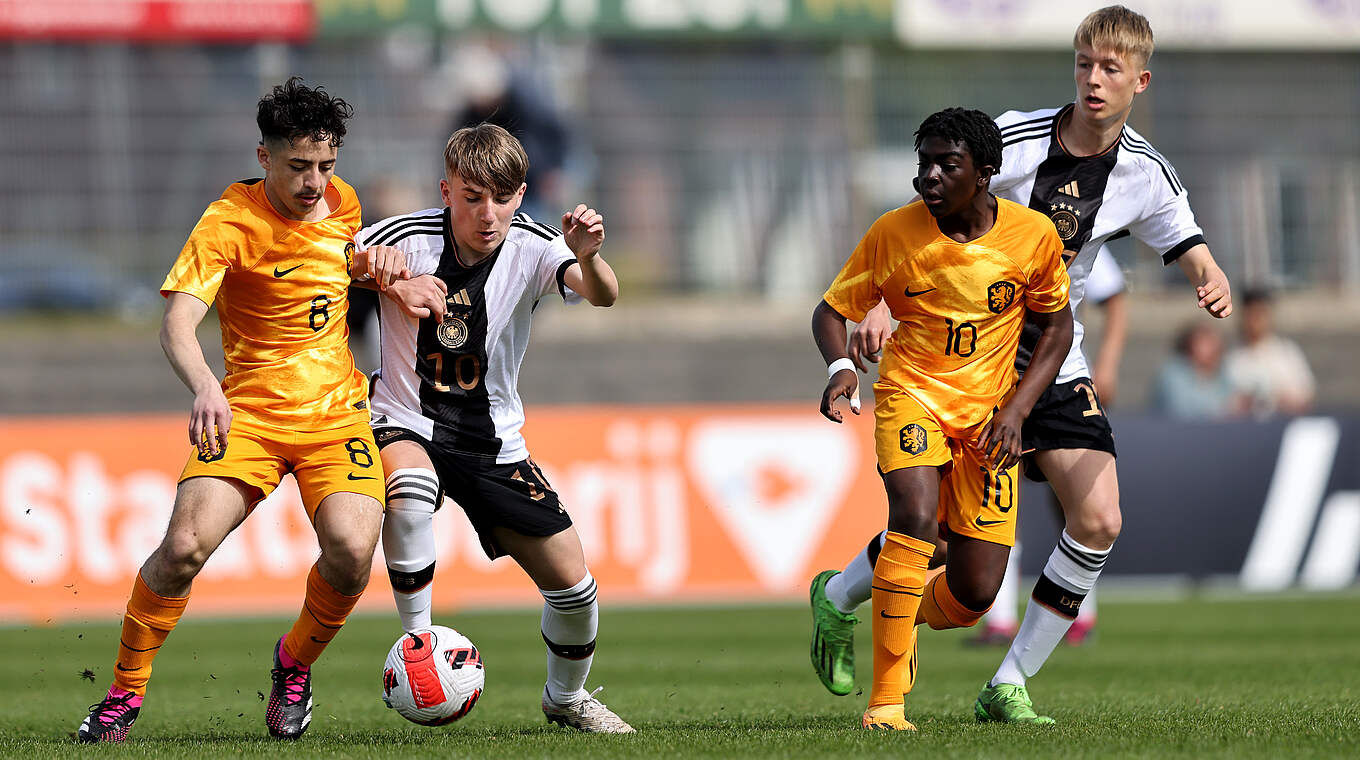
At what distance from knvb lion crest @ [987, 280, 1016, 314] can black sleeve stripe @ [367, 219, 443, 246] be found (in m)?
1.89

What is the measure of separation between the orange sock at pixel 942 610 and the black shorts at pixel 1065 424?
0.56 m

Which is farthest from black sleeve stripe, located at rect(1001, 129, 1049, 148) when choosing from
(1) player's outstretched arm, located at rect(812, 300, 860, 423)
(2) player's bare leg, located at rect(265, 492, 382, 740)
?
(2) player's bare leg, located at rect(265, 492, 382, 740)

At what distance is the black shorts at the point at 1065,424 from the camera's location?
19.1ft

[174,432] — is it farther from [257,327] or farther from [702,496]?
[257,327]

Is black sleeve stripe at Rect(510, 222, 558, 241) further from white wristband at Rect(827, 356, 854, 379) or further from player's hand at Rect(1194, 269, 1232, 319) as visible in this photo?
player's hand at Rect(1194, 269, 1232, 319)

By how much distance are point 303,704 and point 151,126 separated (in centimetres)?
1221

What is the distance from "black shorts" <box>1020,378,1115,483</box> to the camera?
582 centimetres

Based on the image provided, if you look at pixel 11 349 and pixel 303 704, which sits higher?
pixel 303 704

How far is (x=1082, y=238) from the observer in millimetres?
5977

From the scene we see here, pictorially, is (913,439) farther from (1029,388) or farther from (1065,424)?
(1065,424)

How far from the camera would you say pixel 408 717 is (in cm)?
539

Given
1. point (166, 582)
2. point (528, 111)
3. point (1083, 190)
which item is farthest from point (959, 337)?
point (528, 111)

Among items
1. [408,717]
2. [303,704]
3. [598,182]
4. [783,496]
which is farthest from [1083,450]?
[598,182]

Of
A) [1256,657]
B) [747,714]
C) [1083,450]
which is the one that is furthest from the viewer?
[1256,657]
